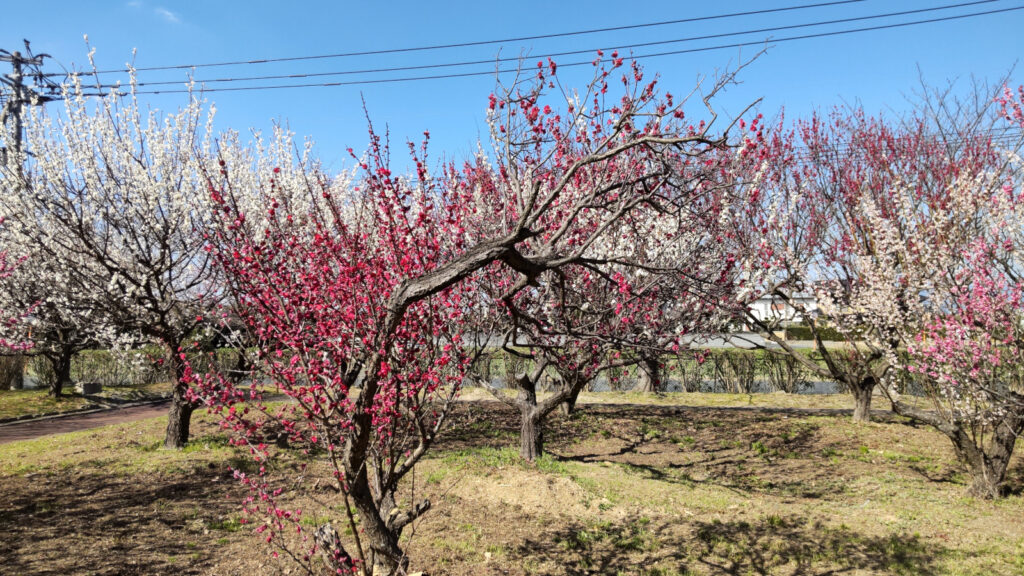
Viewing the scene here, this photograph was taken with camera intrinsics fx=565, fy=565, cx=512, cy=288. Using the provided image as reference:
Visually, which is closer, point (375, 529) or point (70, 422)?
point (375, 529)

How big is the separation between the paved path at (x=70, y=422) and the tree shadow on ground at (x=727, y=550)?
10438mm

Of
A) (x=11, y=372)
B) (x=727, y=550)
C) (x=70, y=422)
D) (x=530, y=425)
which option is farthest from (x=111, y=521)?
(x=11, y=372)

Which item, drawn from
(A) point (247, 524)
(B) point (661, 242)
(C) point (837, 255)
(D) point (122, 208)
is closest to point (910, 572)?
(B) point (661, 242)

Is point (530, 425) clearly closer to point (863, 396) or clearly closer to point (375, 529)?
point (375, 529)

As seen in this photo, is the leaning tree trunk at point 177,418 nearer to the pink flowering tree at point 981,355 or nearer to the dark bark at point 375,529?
the dark bark at point 375,529

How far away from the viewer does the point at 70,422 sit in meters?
12.3

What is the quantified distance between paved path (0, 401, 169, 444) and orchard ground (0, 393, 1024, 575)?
1.55 m

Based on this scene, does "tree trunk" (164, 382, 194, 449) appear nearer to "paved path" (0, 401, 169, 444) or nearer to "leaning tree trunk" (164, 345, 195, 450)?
"leaning tree trunk" (164, 345, 195, 450)

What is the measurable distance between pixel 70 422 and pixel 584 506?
11977 mm

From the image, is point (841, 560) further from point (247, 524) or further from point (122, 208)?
point (122, 208)

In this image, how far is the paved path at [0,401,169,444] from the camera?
10855 mm

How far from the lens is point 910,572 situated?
5047 millimetres

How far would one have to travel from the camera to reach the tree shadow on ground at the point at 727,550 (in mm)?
5102

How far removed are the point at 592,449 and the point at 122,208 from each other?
8497 mm
